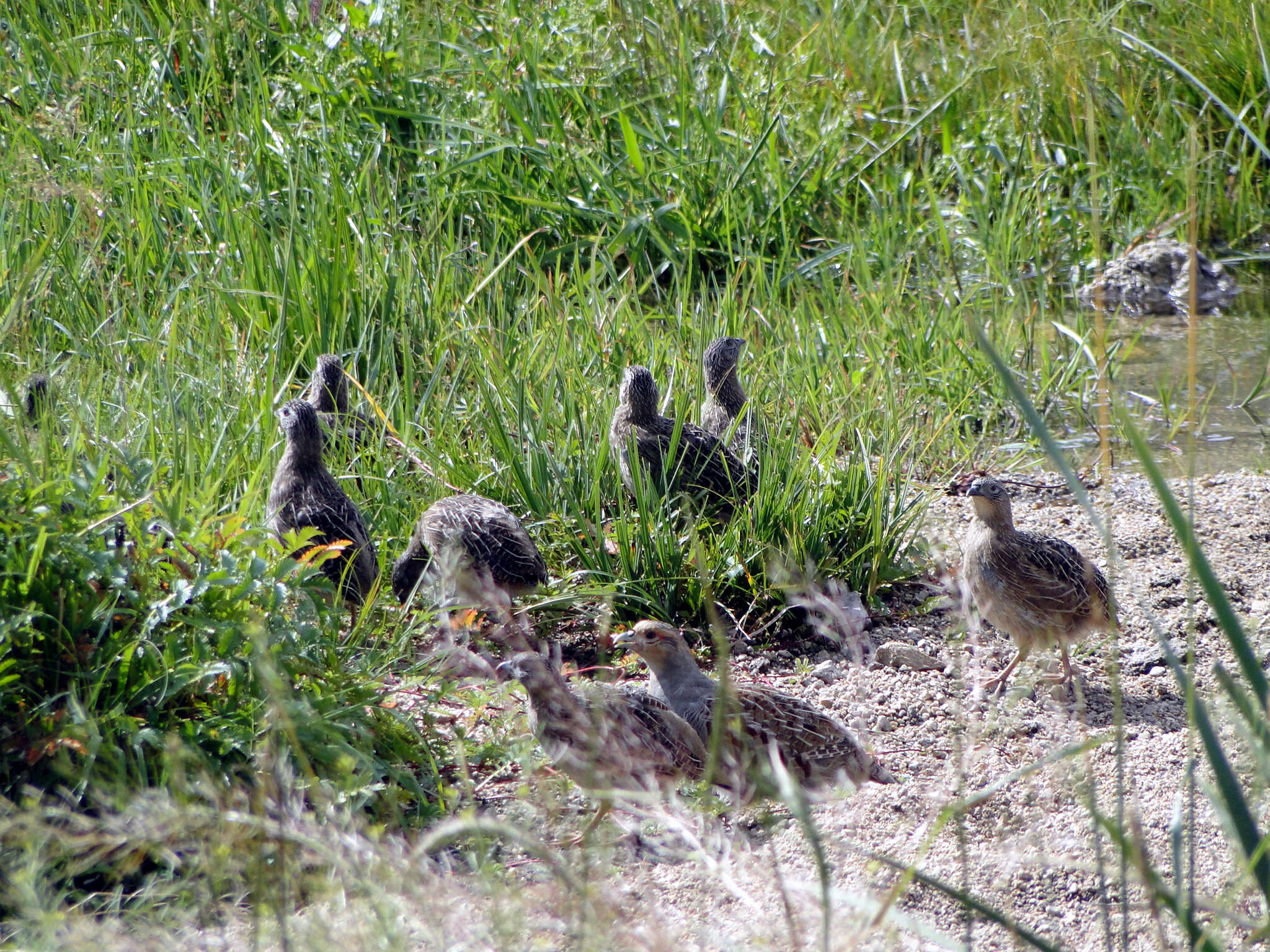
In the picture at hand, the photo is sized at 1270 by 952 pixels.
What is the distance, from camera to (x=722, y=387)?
21.0 ft

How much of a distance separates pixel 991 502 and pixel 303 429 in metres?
2.76

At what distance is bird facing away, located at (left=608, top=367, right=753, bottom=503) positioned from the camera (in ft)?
17.9

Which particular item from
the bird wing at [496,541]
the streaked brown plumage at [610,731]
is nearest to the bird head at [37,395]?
the bird wing at [496,541]

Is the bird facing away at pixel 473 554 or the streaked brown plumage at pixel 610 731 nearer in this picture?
the streaked brown plumage at pixel 610 731

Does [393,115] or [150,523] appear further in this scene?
[393,115]

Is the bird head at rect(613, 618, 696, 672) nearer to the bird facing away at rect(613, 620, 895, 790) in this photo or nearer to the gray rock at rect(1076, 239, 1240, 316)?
the bird facing away at rect(613, 620, 895, 790)

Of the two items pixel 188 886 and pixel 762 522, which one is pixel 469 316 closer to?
pixel 762 522

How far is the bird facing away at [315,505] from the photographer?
4836mm

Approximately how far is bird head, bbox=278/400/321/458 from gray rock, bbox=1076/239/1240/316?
229 inches

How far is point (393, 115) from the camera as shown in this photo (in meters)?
8.49

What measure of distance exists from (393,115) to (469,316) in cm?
238

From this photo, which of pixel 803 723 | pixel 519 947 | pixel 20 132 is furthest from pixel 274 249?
pixel 519 947

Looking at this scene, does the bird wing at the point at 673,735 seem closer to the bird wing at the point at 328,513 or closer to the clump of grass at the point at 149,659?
the clump of grass at the point at 149,659

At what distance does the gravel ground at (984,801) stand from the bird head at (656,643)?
43 cm
